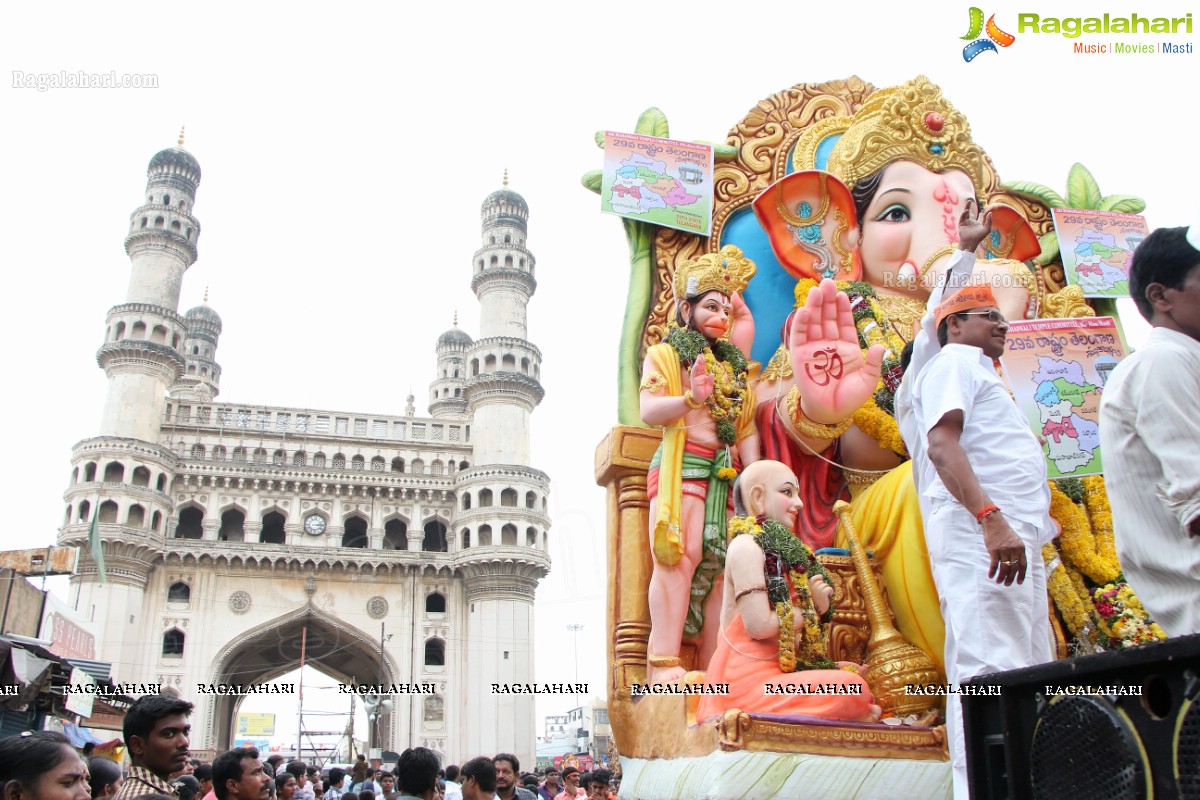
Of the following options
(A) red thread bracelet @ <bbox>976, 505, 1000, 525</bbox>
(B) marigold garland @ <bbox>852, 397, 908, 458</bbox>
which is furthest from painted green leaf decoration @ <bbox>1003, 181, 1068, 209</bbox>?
(A) red thread bracelet @ <bbox>976, 505, 1000, 525</bbox>

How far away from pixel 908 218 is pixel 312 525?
115ft

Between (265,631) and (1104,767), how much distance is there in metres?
37.1

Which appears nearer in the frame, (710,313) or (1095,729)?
(1095,729)

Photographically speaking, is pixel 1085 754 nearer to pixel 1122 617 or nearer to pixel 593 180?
pixel 1122 617

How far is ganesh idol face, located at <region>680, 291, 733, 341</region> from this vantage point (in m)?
5.97

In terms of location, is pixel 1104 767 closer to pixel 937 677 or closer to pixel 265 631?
pixel 937 677

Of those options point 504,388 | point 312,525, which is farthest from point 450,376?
point 312,525

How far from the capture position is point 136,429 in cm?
3488

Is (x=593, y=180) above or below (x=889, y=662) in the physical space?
above

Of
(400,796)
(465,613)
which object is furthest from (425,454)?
(400,796)

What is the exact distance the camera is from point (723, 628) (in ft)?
16.3

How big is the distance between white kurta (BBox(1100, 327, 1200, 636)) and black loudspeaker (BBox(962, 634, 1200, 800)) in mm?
639

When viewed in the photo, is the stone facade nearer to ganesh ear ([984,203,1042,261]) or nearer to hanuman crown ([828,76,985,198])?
ganesh ear ([984,203,1042,261])

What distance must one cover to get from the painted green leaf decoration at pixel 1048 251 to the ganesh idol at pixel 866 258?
4.9 inches
